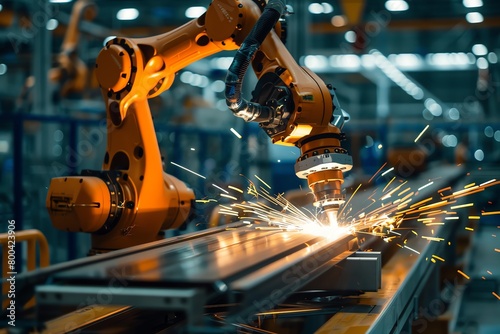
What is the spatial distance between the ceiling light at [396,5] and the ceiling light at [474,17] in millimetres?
1032

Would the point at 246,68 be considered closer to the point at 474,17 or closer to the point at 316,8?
the point at 316,8

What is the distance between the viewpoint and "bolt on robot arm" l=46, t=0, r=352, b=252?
2539 millimetres

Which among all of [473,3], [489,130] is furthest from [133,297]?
[473,3]

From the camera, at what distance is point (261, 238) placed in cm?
284

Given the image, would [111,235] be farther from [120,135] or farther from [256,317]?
[256,317]

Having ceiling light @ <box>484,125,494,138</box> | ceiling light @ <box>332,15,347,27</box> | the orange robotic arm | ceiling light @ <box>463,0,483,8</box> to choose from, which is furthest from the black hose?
ceiling light @ <box>332,15,347,27</box>

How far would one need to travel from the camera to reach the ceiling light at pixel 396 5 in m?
11.5

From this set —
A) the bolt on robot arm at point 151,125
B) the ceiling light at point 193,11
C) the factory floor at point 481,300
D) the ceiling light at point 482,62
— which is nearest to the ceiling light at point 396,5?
the ceiling light at point 482,62

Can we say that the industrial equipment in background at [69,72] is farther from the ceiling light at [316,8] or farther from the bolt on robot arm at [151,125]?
the bolt on robot arm at [151,125]

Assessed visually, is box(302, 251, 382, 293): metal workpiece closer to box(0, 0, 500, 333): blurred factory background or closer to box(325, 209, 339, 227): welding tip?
box(325, 209, 339, 227): welding tip

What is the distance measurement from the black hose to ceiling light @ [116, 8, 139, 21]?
965cm

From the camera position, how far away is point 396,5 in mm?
11656

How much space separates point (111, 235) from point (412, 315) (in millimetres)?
1543

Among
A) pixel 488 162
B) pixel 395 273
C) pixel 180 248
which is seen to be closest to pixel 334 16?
pixel 488 162
